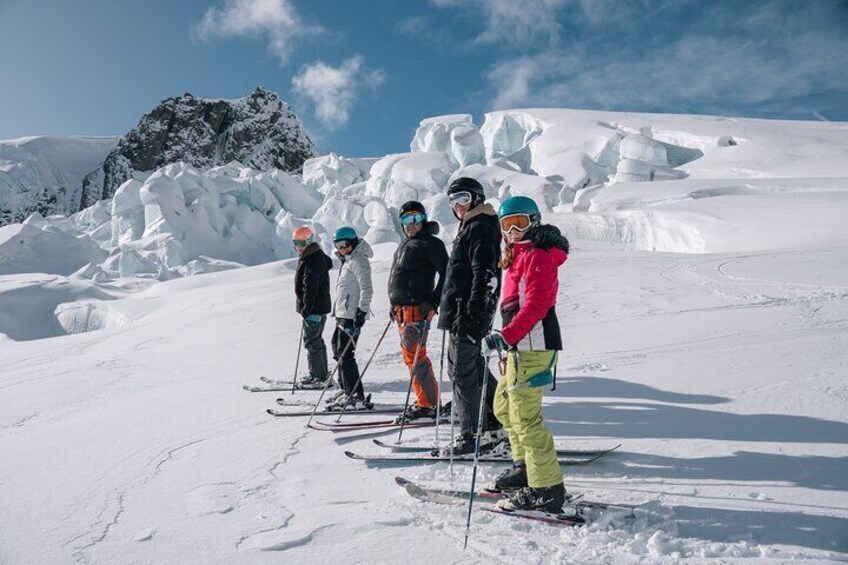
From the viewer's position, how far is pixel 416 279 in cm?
434

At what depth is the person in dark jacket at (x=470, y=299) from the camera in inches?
132

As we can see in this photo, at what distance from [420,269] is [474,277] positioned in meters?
1.04

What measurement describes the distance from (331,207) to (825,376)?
37657 mm

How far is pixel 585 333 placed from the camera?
25.4 ft

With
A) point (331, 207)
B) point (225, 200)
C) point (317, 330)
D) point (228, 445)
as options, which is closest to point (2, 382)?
point (317, 330)

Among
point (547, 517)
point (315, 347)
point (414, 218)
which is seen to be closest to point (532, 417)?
point (547, 517)

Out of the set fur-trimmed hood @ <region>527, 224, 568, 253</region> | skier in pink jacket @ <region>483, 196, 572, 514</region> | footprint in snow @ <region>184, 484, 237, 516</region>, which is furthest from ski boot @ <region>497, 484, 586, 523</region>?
footprint in snow @ <region>184, 484, 237, 516</region>

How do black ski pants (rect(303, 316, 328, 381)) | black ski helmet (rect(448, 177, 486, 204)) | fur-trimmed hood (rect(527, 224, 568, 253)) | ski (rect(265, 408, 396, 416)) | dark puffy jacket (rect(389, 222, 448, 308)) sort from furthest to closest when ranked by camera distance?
black ski pants (rect(303, 316, 328, 381)), ski (rect(265, 408, 396, 416)), dark puffy jacket (rect(389, 222, 448, 308)), black ski helmet (rect(448, 177, 486, 204)), fur-trimmed hood (rect(527, 224, 568, 253))

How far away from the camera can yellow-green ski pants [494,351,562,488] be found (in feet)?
8.73

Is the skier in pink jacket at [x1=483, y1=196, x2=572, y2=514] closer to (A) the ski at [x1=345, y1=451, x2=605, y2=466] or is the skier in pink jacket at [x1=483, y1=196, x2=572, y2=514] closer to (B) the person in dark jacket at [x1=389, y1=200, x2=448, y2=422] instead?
(A) the ski at [x1=345, y1=451, x2=605, y2=466]

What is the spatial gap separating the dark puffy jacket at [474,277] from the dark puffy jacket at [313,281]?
2716 millimetres

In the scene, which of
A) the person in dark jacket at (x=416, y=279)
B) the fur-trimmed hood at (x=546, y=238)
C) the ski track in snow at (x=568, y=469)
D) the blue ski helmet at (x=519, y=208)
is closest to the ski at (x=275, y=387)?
the ski track in snow at (x=568, y=469)

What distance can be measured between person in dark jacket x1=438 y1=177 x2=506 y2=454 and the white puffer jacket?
5.22 feet

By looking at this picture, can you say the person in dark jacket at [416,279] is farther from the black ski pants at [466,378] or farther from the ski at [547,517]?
the ski at [547,517]
